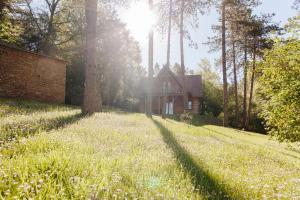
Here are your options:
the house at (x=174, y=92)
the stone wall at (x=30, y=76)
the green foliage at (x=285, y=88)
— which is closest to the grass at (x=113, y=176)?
the green foliage at (x=285, y=88)

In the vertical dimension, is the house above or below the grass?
above

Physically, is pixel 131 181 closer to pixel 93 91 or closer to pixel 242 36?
pixel 93 91

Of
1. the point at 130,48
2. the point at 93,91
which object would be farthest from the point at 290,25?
the point at 130,48

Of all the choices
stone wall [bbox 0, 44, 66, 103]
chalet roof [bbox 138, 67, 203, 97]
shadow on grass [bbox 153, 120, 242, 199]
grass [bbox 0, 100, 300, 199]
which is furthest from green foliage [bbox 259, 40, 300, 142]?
chalet roof [bbox 138, 67, 203, 97]

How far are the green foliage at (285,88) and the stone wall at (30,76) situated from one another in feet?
53.9

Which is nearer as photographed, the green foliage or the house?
the green foliage

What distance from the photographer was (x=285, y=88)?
34.6ft

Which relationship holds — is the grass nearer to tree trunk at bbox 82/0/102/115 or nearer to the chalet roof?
tree trunk at bbox 82/0/102/115

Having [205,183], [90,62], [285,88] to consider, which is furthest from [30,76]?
[205,183]

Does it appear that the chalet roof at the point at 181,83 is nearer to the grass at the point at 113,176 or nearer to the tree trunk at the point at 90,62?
the tree trunk at the point at 90,62

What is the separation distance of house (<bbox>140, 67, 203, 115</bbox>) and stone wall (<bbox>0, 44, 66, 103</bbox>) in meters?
26.5

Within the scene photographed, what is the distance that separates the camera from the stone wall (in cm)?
1936

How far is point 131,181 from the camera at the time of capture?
4.26 meters

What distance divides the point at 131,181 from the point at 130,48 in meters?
42.9
